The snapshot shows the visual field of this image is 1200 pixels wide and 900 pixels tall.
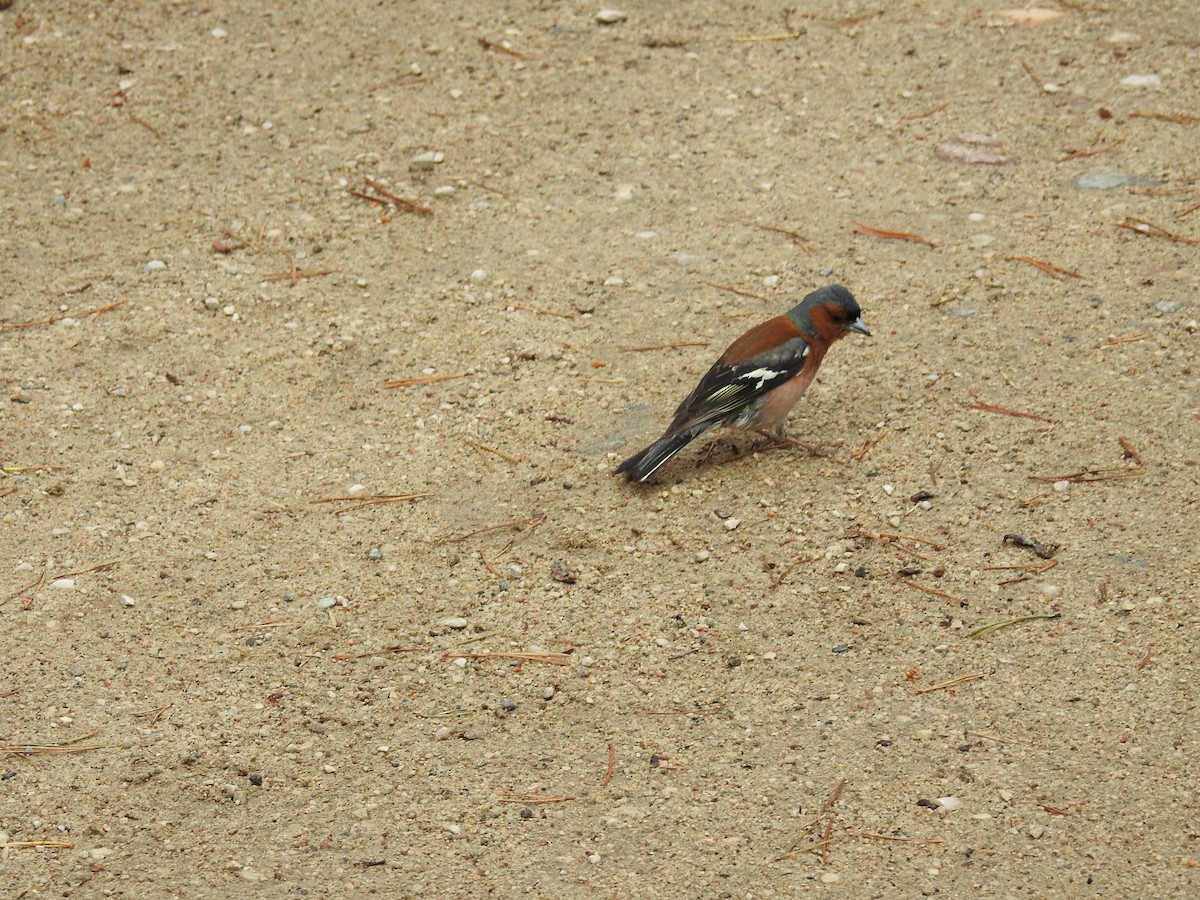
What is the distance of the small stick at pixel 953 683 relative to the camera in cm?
426

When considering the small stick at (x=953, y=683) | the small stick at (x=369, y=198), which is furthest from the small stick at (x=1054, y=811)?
the small stick at (x=369, y=198)

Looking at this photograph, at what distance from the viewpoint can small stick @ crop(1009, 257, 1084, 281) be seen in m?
6.26

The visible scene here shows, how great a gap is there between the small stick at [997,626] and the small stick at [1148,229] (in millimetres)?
2763

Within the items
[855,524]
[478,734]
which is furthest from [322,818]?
[855,524]

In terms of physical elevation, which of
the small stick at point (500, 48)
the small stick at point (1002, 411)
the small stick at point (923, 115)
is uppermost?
the small stick at point (500, 48)

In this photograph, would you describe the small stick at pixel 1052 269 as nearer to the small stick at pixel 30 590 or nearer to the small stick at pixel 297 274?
the small stick at pixel 297 274

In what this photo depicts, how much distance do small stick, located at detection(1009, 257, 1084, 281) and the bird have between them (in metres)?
1.26

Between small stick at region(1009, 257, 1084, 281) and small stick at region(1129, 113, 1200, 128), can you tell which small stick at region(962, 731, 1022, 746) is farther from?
small stick at region(1129, 113, 1200, 128)

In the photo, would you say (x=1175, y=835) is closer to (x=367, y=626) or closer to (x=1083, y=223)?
(x=367, y=626)

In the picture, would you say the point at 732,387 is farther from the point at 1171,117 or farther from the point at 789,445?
the point at 1171,117

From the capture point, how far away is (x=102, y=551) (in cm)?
502

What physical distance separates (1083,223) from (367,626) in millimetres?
4103

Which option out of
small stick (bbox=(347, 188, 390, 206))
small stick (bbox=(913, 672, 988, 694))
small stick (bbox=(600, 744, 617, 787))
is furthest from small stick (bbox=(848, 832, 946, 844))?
small stick (bbox=(347, 188, 390, 206))

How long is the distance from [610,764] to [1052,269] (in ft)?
11.6
